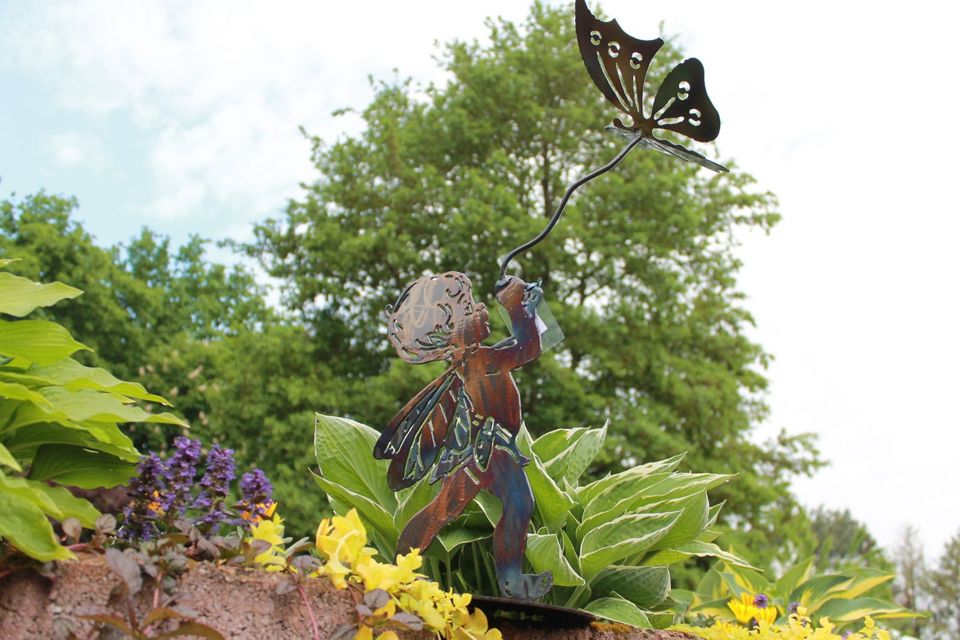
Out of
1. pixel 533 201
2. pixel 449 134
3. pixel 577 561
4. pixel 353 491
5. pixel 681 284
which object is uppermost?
pixel 449 134

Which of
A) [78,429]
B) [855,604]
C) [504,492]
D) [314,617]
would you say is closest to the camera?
[314,617]

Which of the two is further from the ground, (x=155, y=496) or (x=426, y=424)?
(x=426, y=424)

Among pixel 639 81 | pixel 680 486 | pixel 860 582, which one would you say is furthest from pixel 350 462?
pixel 860 582

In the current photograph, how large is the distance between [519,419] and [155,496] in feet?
3.78

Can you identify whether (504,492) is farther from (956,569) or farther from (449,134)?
(956,569)

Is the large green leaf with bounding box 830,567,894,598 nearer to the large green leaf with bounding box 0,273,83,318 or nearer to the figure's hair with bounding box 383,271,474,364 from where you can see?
the figure's hair with bounding box 383,271,474,364

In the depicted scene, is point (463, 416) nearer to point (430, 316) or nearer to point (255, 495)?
point (430, 316)

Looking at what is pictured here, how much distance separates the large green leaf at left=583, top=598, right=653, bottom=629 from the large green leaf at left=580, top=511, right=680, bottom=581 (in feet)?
0.26

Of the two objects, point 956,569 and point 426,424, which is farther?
point 956,569

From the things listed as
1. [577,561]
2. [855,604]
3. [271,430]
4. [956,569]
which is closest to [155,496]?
[577,561]

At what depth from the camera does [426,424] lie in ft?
7.83

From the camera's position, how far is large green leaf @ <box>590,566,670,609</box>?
253cm

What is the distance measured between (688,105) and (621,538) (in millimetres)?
1328

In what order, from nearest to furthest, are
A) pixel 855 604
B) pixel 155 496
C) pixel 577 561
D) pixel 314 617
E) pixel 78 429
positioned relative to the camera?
pixel 314 617
pixel 78 429
pixel 577 561
pixel 155 496
pixel 855 604
